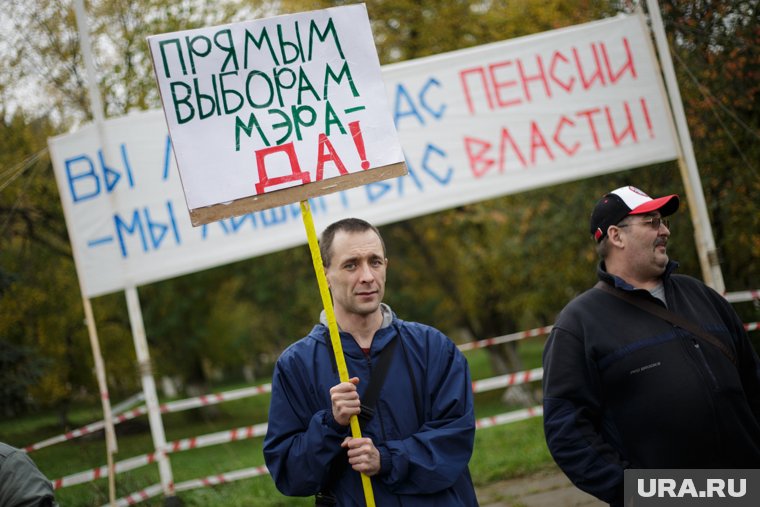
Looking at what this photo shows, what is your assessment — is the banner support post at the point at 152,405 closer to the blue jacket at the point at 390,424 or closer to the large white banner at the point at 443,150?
the large white banner at the point at 443,150

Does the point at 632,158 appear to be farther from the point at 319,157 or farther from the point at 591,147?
the point at 319,157

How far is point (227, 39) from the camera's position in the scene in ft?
12.5

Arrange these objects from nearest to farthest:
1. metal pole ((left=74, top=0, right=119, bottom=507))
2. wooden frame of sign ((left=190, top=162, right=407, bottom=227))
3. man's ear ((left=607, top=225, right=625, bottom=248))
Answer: wooden frame of sign ((left=190, top=162, right=407, bottom=227)) < man's ear ((left=607, top=225, right=625, bottom=248)) < metal pole ((left=74, top=0, right=119, bottom=507))

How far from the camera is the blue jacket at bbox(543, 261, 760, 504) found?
3.50 m

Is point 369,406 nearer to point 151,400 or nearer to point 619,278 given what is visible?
point 619,278

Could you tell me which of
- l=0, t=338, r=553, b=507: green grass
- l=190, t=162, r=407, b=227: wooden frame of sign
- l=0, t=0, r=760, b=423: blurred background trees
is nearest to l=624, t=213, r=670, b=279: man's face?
l=190, t=162, r=407, b=227: wooden frame of sign

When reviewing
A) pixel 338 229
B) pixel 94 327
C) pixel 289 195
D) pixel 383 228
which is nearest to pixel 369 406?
pixel 338 229

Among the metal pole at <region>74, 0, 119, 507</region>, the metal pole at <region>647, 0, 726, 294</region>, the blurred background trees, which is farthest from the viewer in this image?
the blurred background trees

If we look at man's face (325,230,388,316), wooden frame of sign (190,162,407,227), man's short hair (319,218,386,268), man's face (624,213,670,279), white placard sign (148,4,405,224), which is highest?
white placard sign (148,4,405,224)

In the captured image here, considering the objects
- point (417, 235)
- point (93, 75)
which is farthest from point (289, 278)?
point (93, 75)

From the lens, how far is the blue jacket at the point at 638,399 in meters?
3.50

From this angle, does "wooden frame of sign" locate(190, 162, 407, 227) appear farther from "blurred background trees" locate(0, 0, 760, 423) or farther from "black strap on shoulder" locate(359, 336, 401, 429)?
"blurred background trees" locate(0, 0, 760, 423)

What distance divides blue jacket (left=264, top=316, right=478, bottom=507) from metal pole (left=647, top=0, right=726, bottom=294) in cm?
445

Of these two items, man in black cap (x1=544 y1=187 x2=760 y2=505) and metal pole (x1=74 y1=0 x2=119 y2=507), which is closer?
man in black cap (x1=544 y1=187 x2=760 y2=505)
